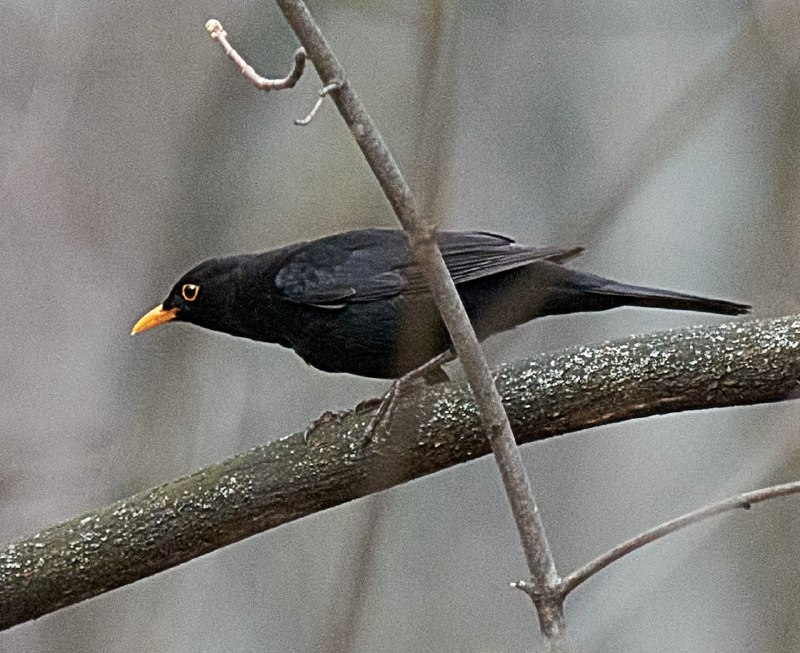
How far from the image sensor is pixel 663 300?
3779 mm

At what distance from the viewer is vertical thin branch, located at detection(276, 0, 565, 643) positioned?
2.08m

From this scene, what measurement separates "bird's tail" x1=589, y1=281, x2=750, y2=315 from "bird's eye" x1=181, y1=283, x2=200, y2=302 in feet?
4.48

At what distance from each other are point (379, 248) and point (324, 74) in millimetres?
2151

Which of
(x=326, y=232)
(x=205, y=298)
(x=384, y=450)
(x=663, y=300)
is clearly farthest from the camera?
(x=326, y=232)

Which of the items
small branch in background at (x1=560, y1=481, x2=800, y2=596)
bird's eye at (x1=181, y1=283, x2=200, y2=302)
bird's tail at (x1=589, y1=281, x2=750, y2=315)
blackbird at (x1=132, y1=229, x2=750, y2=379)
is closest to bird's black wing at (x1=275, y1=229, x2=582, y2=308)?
blackbird at (x1=132, y1=229, x2=750, y2=379)

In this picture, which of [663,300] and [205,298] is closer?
[663,300]

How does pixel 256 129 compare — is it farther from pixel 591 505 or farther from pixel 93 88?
pixel 591 505

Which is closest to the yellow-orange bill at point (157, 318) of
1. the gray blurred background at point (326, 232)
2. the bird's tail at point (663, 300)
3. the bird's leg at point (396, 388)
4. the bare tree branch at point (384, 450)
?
the gray blurred background at point (326, 232)

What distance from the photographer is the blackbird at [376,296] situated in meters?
3.92

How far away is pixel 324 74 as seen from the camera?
218 cm

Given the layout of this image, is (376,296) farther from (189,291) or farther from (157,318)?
(157,318)

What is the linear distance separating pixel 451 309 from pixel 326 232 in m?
3.15

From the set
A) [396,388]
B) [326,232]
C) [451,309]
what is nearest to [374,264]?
[396,388]

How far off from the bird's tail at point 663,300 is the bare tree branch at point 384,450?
1.59 ft
